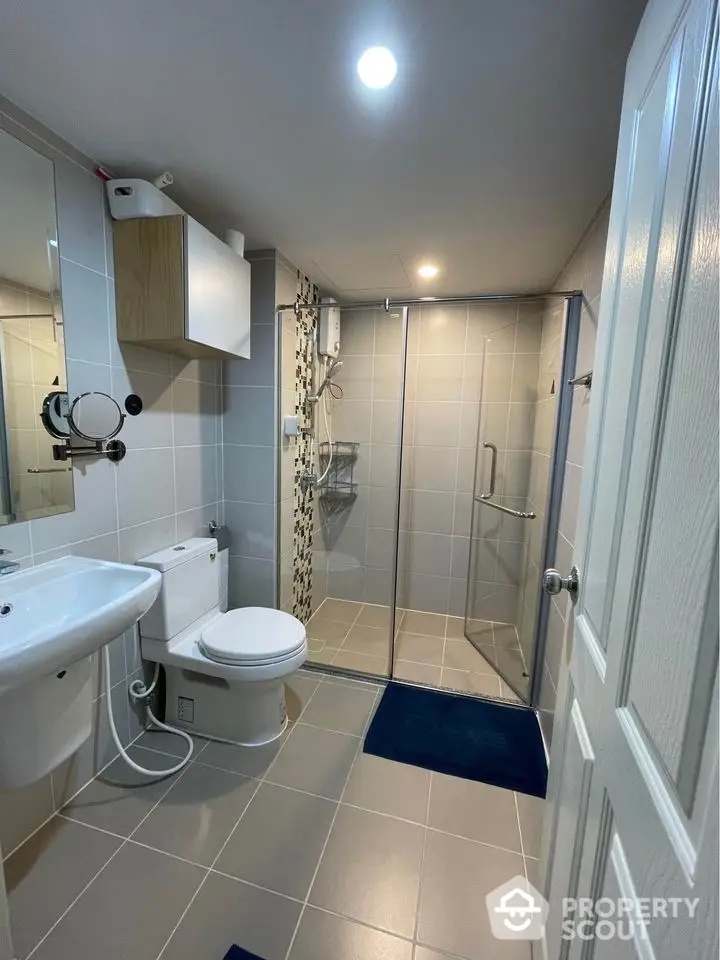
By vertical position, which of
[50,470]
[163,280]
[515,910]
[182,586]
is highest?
[163,280]

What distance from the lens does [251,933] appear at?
3.61 feet

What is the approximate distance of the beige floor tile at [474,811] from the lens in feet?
4.59

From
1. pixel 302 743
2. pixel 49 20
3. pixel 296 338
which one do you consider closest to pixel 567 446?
pixel 296 338

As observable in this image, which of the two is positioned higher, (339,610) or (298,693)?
(339,610)

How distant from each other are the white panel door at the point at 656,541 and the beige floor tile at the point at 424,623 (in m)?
1.88

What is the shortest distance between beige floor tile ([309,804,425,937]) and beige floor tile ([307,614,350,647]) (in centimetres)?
111

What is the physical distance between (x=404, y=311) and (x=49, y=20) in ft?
5.44

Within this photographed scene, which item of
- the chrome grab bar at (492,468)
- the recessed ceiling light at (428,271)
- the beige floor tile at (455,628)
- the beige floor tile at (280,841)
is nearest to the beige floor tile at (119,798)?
the beige floor tile at (280,841)

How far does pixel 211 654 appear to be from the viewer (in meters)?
1.64

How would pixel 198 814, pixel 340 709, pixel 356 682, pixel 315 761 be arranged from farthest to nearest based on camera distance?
pixel 356 682, pixel 340 709, pixel 315 761, pixel 198 814

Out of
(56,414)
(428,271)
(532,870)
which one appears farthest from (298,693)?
(428,271)

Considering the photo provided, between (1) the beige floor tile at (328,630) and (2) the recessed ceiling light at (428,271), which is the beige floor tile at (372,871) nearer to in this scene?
(1) the beige floor tile at (328,630)

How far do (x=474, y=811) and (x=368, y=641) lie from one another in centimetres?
117

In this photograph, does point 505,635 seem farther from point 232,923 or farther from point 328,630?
point 232,923
